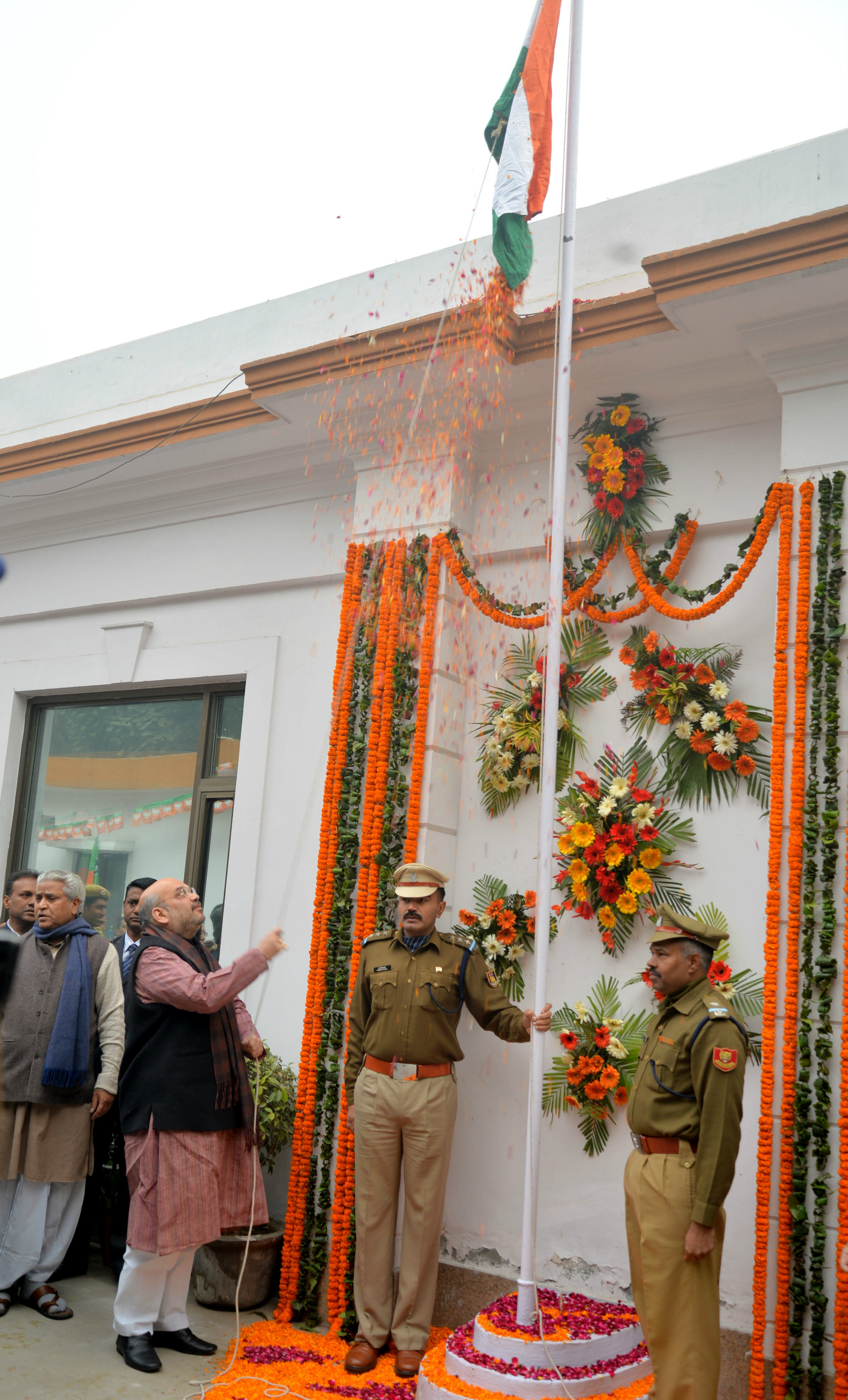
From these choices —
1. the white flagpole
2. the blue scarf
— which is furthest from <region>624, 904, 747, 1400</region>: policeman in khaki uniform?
the blue scarf

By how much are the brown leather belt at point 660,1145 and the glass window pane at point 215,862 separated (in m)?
3.12

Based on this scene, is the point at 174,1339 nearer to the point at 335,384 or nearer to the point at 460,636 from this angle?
the point at 460,636

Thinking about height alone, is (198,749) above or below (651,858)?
above

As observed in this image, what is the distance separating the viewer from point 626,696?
4840mm

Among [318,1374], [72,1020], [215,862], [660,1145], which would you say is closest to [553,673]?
[660,1145]

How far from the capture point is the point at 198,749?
6410mm

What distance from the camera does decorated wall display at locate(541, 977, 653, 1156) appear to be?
4445 millimetres

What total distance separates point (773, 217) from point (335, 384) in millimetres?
2021

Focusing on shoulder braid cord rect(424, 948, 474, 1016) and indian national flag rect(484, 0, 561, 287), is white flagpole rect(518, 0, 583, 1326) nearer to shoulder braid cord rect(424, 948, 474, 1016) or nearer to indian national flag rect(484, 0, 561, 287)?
indian national flag rect(484, 0, 561, 287)

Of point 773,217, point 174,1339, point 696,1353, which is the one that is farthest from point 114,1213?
point 773,217

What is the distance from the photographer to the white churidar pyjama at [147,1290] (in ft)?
13.6

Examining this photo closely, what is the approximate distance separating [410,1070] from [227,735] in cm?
258

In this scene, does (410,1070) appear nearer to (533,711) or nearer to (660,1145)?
(660,1145)

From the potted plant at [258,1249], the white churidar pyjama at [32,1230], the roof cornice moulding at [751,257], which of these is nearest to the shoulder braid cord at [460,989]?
the potted plant at [258,1249]
